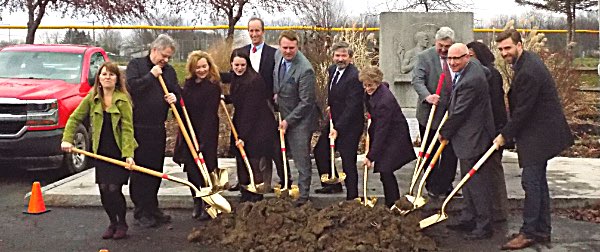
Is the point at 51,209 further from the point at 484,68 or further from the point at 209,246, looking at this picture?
the point at 484,68

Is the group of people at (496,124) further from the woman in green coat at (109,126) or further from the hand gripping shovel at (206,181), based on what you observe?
the woman in green coat at (109,126)

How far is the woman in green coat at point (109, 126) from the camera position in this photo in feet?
19.0

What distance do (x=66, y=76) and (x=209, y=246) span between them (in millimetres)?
5150

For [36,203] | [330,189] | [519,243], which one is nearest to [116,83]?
[36,203]

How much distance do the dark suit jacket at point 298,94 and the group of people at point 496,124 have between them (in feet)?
3.69

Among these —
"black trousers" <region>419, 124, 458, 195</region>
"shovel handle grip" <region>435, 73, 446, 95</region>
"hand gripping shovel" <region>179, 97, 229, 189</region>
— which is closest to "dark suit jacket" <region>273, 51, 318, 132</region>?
"hand gripping shovel" <region>179, 97, 229, 189</region>

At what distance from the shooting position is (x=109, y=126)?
5.83 meters

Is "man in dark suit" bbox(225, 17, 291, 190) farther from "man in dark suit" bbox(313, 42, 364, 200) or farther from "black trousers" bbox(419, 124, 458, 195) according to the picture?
"black trousers" bbox(419, 124, 458, 195)

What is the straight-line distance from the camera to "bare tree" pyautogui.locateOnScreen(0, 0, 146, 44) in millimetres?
18172

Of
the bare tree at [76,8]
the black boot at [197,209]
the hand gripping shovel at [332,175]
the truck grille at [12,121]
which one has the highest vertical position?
the bare tree at [76,8]

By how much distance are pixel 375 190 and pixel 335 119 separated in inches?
45.9

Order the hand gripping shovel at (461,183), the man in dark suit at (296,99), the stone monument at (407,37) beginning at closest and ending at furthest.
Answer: the hand gripping shovel at (461,183) → the man in dark suit at (296,99) → the stone monument at (407,37)

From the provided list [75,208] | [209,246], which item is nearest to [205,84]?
[209,246]

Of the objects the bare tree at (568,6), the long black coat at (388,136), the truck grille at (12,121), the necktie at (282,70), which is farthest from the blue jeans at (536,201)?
the bare tree at (568,6)
